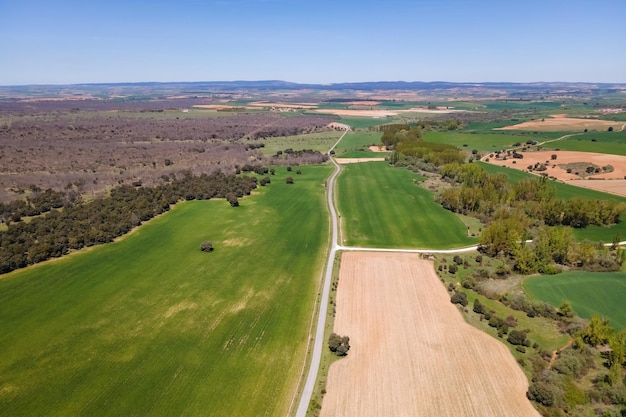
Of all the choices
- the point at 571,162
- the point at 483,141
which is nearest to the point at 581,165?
the point at 571,162

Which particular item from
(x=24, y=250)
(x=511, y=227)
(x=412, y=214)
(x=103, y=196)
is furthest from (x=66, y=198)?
(x=511, y=227)

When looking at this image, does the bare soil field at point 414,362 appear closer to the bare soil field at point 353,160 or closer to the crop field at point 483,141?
the bare soil field at point 353,160

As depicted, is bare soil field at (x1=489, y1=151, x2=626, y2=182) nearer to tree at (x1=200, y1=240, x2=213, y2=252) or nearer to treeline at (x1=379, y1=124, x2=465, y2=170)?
treeline at (x1=379, y1=124, x2=465, y2=170)

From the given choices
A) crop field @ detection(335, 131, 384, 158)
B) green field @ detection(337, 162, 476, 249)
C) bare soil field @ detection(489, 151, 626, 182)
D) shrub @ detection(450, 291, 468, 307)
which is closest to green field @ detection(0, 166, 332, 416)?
green field @ detection(337, 162, 476, 249)

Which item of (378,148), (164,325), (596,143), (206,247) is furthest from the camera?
(378,148)

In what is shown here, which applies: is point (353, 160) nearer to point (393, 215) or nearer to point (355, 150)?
point (355, 150)

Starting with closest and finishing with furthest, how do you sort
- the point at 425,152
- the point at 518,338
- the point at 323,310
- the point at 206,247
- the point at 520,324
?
1. the point at 518,338
2. the point at 520,324
3. the point at 323,310
4. the point at 206,247
5. the point at 425,152

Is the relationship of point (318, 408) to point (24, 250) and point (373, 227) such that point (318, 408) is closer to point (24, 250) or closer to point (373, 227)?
point (373, 227)
